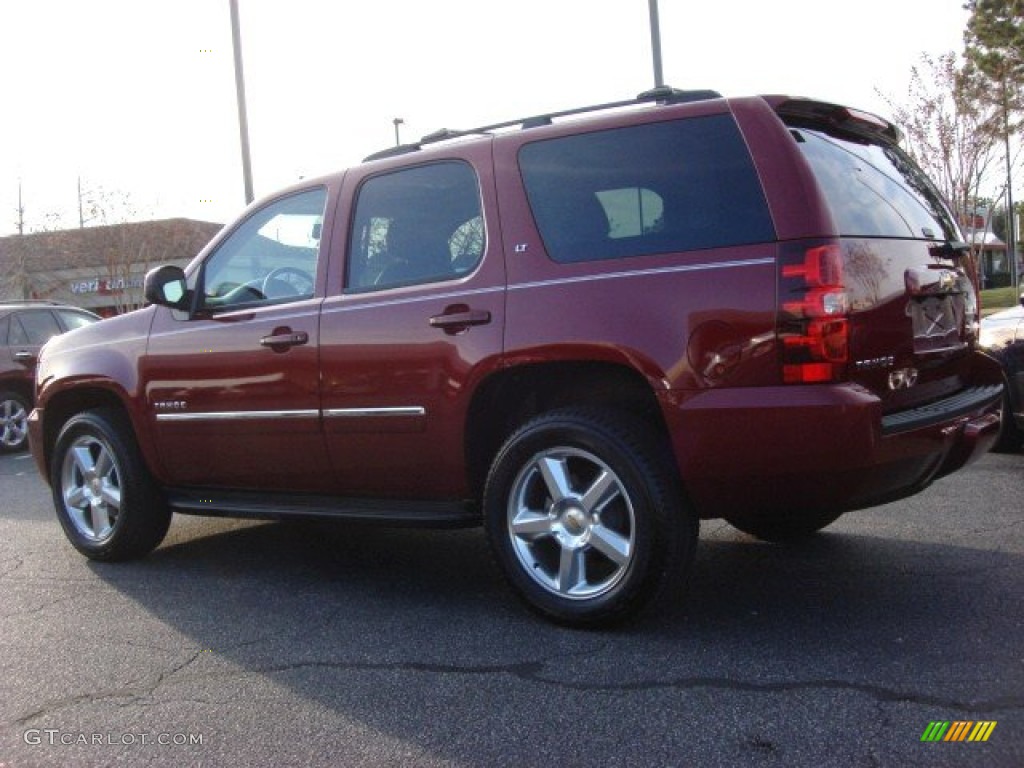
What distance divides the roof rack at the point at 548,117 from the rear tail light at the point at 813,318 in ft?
2.66

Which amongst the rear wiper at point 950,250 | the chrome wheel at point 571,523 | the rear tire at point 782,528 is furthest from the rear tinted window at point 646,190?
the rear tire at point 782,528

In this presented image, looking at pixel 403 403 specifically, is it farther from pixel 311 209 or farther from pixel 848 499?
pixel 848 499

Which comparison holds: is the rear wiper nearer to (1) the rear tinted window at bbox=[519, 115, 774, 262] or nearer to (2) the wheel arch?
(1) the rear tinted window at bbox=[519, 115, 774, 262]

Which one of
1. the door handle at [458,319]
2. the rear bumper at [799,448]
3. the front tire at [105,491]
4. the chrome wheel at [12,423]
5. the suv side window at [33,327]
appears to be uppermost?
the door handle at [458,319]

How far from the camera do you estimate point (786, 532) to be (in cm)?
493

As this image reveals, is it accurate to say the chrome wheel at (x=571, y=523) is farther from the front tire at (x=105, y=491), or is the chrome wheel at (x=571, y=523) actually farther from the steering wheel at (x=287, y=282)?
the front tire at (x=105, y=491)

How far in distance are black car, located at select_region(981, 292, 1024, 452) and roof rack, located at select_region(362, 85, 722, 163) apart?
3649 mm

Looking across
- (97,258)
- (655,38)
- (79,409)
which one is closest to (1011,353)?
(79,409)

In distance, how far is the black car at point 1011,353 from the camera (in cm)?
661

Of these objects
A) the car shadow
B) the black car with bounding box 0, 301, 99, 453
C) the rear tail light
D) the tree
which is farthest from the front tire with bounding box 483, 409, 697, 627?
the tree

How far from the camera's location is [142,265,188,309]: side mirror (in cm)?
487

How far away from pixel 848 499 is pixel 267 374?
255cm

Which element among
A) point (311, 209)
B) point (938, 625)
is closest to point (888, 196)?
point (938, 625)

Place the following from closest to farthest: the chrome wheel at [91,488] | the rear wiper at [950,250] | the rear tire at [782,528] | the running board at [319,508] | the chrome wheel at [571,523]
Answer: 1. the chrome wheel at [571,523]
2. the rear wiper at [950,250]
3. the running board at [319,508]
4. the rear tire at [782,528]
5. the chrome wheel at [91,488]
